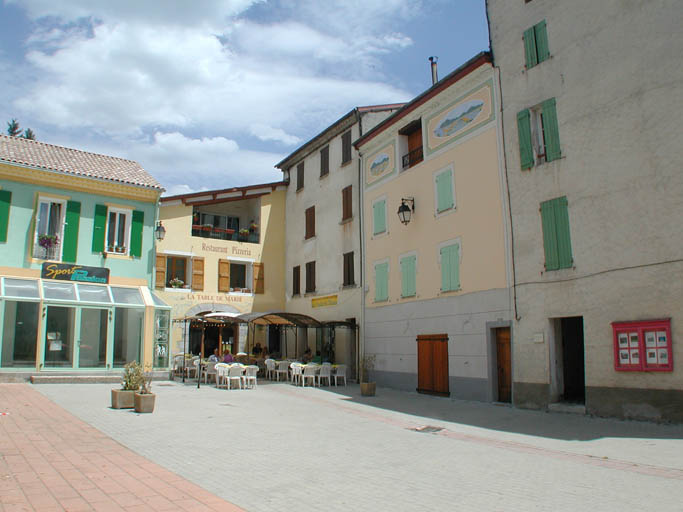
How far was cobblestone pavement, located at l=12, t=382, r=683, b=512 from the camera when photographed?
18.9ft

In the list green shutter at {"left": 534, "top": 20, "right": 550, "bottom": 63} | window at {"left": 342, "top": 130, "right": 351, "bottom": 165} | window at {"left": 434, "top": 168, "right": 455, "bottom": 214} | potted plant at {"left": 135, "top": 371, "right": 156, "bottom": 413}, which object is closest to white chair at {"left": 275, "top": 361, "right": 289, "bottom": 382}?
window at {"left": 434, "top": 168, "right": 455, "bottom": 214}

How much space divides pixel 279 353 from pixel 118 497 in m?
20.6

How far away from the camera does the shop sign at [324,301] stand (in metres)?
22.3

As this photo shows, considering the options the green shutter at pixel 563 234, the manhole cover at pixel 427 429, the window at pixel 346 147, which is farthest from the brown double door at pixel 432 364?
the window at pixel 346 147

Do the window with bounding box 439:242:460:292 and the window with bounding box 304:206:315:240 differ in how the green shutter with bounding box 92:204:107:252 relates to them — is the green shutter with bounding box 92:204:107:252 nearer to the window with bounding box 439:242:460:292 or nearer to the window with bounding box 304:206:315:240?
the window with bounding box 304:206:315:240

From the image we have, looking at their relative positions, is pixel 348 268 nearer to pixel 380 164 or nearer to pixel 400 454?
pixel 380 164

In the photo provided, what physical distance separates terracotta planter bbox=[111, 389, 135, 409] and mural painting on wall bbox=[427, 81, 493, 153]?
35.7ft

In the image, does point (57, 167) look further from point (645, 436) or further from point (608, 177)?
point (645, 436)

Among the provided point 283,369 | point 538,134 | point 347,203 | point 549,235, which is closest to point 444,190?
point 538,134

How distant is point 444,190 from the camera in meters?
16.1

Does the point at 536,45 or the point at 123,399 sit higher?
the point at 536,45

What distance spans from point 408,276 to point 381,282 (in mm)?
1715

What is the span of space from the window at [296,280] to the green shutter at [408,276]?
8.52m

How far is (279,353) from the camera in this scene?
25797mm
